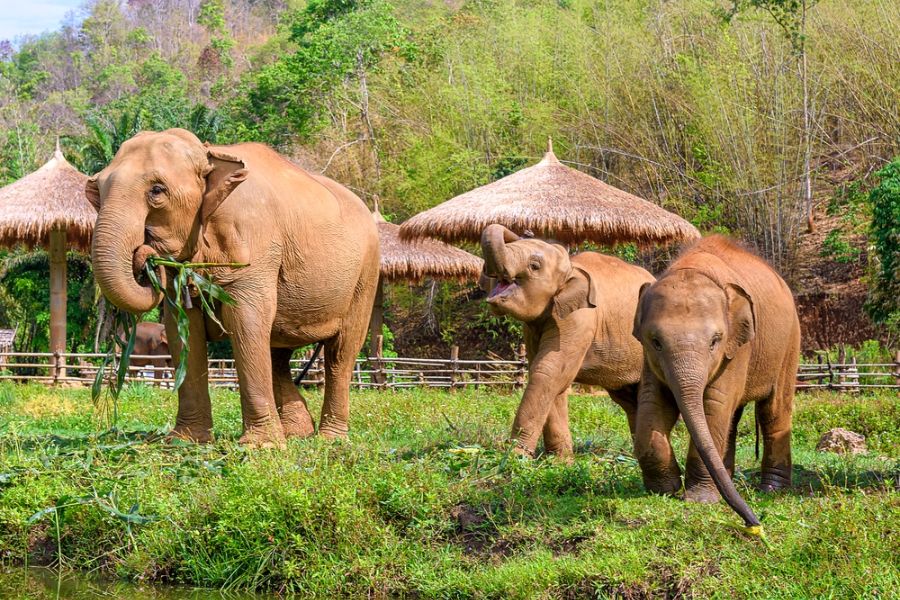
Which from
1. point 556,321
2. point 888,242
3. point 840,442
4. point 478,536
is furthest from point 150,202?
point 888,242

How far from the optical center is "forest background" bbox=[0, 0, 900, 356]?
842 inches

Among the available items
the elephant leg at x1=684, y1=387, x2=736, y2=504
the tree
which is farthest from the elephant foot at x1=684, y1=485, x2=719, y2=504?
the tree

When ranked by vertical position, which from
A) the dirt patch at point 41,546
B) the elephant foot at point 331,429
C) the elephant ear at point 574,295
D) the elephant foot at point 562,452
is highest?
the elephant ear at point 574,295

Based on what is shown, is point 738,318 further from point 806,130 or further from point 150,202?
point 806,130

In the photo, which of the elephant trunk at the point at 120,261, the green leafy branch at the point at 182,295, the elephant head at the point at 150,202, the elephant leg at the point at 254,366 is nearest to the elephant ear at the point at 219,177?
the elephant head at the point at 150,202

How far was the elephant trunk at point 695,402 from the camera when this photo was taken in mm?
5930

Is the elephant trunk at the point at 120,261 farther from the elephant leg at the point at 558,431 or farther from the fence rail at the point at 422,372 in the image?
the fence rail at the point at 422,372

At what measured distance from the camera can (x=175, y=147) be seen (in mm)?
7598

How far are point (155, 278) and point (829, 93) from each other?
17374mm

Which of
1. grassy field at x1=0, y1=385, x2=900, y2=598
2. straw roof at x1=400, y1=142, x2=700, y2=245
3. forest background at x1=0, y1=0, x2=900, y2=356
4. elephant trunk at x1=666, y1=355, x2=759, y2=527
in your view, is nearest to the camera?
grassy field at x1=0, y1=385, x2=900, y2=598

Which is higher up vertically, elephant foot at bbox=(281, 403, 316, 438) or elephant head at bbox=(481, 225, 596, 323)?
elephant head at bbox=(481, 225, 596, 323)

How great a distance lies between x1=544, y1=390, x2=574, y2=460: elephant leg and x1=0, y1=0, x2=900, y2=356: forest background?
32.8ft

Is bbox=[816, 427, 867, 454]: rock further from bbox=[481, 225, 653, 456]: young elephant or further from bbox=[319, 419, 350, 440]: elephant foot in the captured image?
bbox=[319, 419, 350, 440]: elephant foot

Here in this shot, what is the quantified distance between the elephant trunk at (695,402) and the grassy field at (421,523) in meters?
0.32
